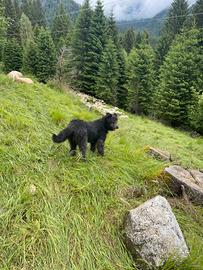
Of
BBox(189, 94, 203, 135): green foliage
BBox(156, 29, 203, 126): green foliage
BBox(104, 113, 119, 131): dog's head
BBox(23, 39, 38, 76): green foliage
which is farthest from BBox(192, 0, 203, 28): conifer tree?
BBox(104, 113, 119, 131): dog's head

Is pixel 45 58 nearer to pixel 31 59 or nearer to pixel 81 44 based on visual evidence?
pixel 31 59

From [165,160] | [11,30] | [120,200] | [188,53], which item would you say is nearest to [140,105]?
[188,53]

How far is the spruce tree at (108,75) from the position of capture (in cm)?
2450

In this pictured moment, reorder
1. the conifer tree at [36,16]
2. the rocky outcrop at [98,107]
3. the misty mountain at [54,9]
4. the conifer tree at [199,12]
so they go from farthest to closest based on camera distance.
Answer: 1. the misty mountain at [54,9]
2. the conifer tree at [36,16]
3. the conifer tree at [199,12]
4. the rocky outcrop at [98,107]

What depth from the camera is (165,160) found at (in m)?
5.64

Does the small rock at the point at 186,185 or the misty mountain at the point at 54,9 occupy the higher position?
the small rock at the point at 186,185

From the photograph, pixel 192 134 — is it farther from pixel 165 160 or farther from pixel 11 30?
pixel 11 30

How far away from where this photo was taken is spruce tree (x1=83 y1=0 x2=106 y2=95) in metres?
26.6

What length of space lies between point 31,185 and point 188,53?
67.8ft

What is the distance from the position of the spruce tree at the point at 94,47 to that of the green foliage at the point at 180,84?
7344mm

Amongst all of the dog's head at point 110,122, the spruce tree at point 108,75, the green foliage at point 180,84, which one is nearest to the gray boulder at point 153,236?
the dog's head at point 110,122

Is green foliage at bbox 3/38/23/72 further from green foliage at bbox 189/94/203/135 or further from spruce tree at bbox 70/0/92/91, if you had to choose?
green foliage at bbox 189/94/203/135

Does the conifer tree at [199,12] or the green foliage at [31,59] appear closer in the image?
the green foliage at [31,59]

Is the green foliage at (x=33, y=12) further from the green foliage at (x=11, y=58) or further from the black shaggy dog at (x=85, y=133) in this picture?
the black shaggy dog at (x=85, y=133)
